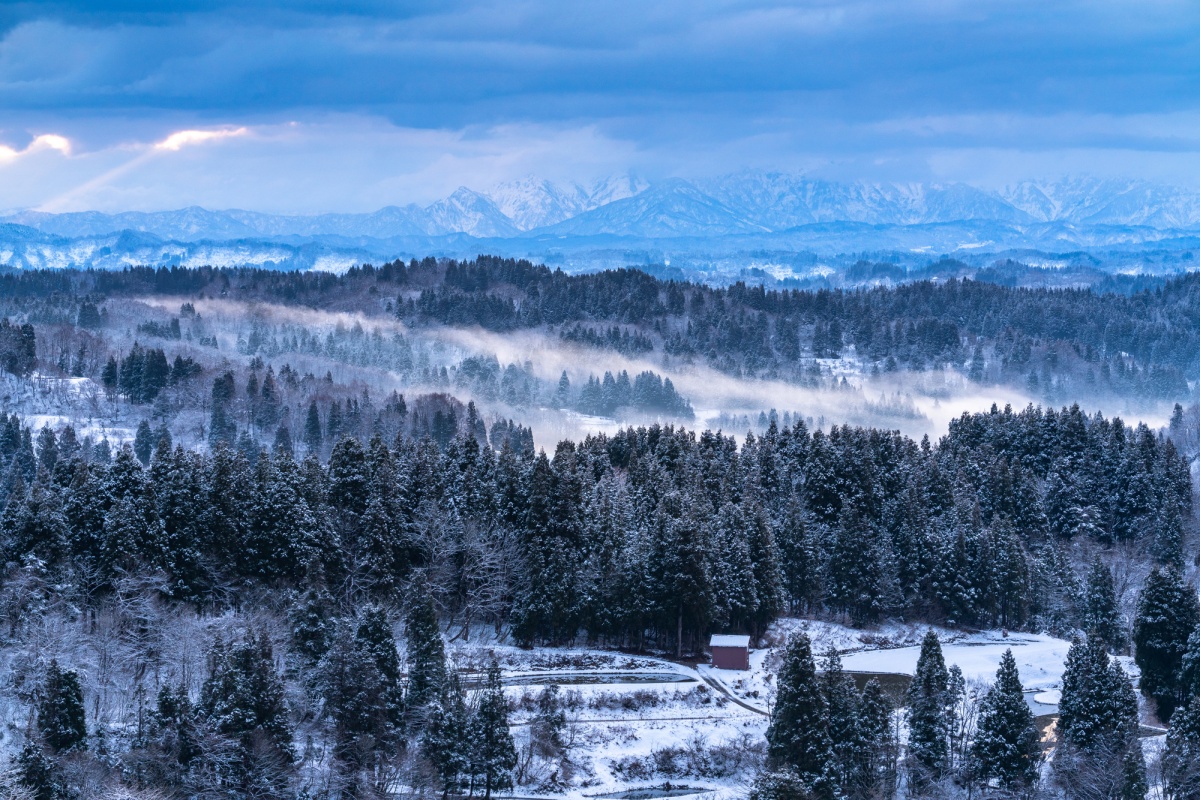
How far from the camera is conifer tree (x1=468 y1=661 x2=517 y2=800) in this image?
43.5 m

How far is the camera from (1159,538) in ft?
274

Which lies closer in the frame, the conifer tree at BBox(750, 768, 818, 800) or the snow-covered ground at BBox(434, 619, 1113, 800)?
the conifer tree at BBox(750, 768, 818, 800)

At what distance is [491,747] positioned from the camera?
4375 cm

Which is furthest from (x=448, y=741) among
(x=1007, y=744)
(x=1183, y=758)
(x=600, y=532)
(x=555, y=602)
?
(x=1183, y=758)

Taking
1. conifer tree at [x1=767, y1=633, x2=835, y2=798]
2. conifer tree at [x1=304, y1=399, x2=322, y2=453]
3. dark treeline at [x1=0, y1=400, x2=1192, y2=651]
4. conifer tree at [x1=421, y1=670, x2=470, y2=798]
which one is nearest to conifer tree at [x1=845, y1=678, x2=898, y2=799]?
conifer tree at [x1=767, y1=633, x2=835, y2=798]

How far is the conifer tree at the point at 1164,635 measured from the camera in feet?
173

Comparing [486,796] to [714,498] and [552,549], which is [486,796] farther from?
[714,498]

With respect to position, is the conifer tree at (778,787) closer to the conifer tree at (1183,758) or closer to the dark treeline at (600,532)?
the conifer tree at (1183,758)

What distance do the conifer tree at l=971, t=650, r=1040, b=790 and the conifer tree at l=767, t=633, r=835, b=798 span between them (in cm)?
571

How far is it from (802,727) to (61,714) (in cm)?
2489

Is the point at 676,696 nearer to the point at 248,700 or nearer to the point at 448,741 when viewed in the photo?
the point at 448,741

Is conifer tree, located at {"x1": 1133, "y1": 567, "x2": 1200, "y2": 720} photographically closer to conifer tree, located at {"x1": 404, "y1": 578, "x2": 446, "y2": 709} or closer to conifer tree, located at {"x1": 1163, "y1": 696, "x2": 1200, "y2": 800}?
conifer tree, located at {"x1": 1163, "y1": 696, "x2": 1200, "y2": 800}

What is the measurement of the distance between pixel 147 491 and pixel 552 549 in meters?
19.2

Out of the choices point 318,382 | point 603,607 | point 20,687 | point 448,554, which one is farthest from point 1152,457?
point 318,382
